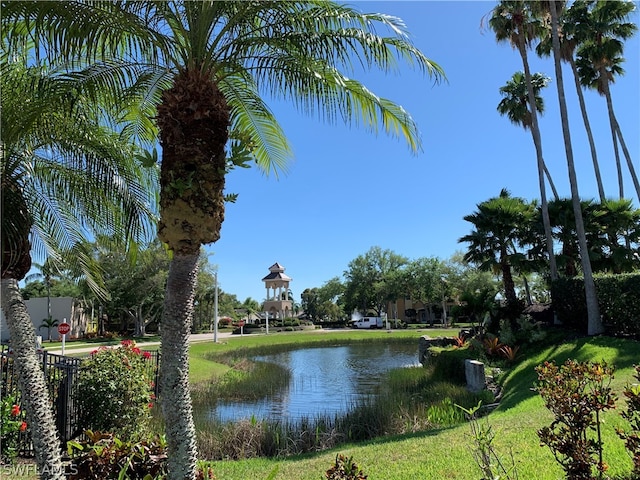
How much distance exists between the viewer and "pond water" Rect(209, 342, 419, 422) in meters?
11.9

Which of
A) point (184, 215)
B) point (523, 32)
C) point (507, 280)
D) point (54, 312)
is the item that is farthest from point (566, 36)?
point (54, 312)

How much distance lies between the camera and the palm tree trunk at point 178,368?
375 centimetres

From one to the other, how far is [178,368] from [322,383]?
1397cm

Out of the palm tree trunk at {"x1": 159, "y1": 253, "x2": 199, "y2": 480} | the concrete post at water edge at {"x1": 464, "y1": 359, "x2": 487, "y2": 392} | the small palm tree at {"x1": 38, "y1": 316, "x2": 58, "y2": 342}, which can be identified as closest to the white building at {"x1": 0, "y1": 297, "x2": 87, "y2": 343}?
the small palm tree at {"x1": 38, "y1": 316, "x2": 58, "y2": 342}

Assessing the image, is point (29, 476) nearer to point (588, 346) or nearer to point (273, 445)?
point (273, 445)

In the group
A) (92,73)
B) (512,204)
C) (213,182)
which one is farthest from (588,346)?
(92,73)

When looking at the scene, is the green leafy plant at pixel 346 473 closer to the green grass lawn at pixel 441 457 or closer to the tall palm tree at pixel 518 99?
the green grass lawn at pixel 441 457

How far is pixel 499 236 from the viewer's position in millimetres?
20828

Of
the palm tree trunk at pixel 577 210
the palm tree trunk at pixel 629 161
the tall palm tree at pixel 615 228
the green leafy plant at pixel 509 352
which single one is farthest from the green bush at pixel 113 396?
the palm tree trunk at pixel 629 161

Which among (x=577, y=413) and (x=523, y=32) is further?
(x=523, y=32)

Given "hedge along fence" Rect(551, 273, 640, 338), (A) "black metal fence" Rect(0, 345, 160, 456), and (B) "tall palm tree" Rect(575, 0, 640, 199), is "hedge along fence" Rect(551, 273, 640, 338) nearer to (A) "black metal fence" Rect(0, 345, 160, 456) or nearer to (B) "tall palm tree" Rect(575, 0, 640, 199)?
(B) "tall palm tree" Rect(575, 0, 640, 199)

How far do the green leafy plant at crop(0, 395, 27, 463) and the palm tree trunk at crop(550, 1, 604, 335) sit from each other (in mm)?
15442

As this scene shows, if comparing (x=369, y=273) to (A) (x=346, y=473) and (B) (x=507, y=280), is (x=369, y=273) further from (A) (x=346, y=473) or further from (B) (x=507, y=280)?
(A) (x=346, y=473)

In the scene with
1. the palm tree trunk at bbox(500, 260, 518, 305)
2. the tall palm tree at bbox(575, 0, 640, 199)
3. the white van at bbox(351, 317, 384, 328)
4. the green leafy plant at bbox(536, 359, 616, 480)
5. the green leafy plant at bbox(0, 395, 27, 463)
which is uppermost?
the tall palm tree at bbox(575, 0, 640, 199)
